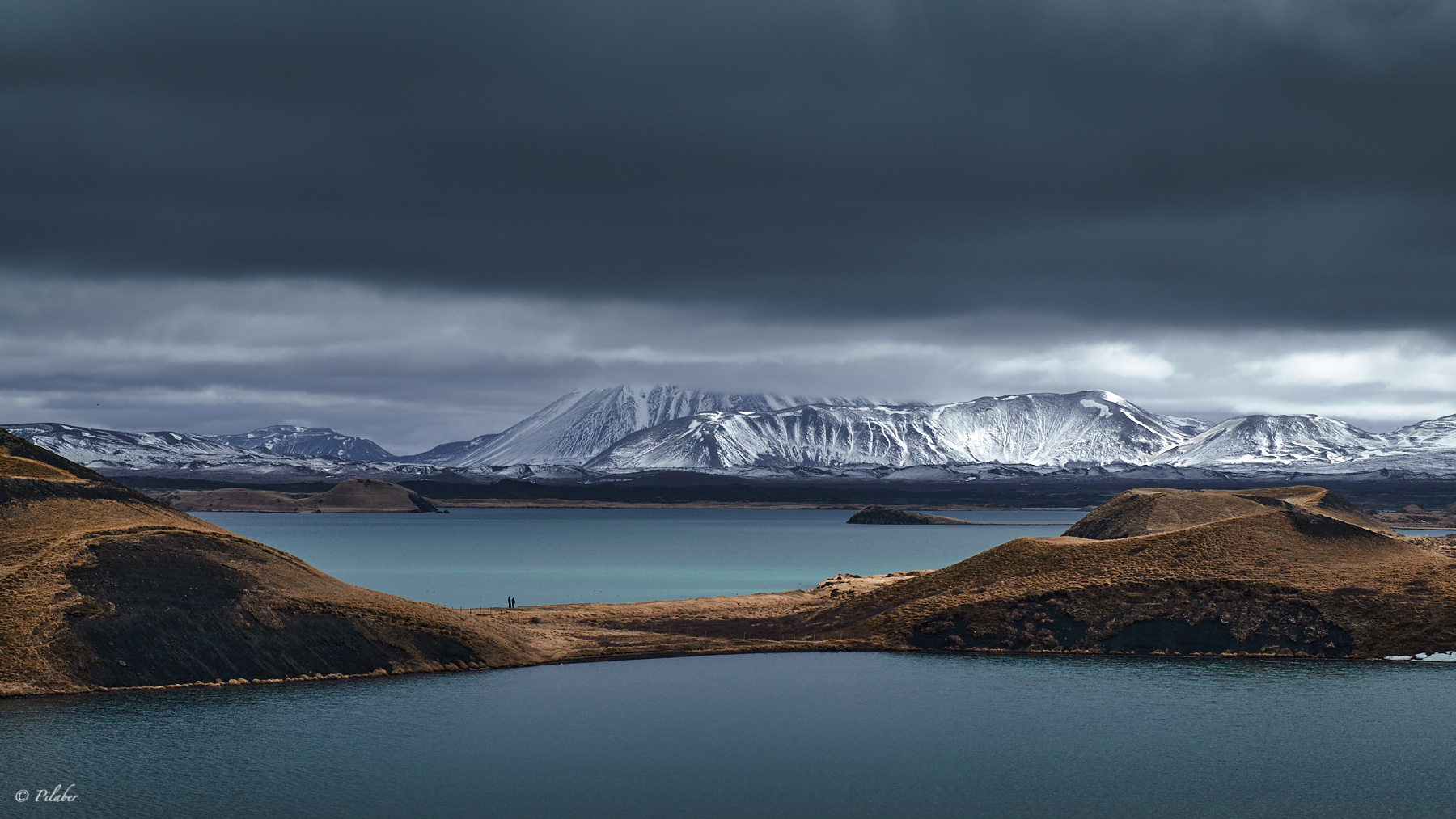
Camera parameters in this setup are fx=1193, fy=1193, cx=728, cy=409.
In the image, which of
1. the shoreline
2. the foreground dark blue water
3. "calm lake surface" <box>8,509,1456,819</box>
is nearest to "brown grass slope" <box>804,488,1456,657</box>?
the shoreline

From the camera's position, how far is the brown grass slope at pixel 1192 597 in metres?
74.0

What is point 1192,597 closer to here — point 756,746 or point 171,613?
point 756,746

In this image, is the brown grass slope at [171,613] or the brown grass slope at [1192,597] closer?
the brown grass slope at [171,613]

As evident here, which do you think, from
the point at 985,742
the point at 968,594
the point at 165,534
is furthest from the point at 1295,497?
the point at 165,534

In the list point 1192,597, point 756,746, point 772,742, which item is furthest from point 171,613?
point 1192,597

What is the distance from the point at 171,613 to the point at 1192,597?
199ft

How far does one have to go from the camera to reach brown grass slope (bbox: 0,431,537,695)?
184 ft

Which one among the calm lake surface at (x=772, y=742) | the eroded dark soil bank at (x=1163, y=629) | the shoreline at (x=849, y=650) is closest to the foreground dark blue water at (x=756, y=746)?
the calm lake surface at (x=772, y=742)

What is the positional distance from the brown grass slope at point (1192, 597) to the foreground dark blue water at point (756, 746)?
791 cm

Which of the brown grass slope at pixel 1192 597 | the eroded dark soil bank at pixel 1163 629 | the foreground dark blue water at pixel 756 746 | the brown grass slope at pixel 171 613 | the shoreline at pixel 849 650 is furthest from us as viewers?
the brown grass slope at pixel 1192 597

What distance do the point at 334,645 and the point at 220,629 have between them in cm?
570

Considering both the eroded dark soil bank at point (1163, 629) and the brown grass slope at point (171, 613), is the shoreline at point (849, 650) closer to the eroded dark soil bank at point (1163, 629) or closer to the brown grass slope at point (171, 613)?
the eroded dark soil bank at point (1163, 629)

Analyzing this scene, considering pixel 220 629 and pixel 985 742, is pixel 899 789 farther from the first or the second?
pixel 220 629

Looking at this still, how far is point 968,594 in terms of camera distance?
8294 centimetres
